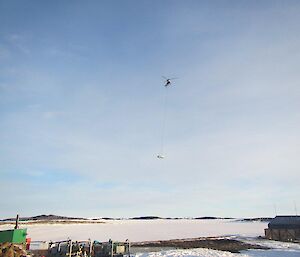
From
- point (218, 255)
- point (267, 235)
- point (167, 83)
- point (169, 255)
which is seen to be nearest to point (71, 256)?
point (169, 255)

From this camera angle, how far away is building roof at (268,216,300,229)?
208 feet

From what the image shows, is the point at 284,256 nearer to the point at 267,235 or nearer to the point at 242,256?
the point at 242,256

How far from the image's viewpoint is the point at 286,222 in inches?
2569

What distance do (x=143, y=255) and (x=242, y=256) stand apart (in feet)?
35.8

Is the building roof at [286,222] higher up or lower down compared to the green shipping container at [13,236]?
higher up

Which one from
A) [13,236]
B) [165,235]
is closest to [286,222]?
[165,235]

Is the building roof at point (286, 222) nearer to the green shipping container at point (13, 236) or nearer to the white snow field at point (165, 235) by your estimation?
the white snow field at point (165, 235)

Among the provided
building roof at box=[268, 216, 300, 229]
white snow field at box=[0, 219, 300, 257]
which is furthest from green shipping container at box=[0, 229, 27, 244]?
building roof at box=[268, 216, 300, 229]

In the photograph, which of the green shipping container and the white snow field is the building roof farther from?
the green shipping container

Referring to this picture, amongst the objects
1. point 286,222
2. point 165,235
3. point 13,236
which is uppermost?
point 286,222

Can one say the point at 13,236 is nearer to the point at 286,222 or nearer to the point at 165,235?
the point at 165,235

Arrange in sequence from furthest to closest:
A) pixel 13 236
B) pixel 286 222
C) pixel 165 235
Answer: pixel 165 235 → pixel 286 222 → pixel 13 236

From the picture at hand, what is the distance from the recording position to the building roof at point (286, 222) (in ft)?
208

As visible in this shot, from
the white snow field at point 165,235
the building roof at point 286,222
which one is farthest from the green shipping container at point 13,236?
the building roof at point 286,222
